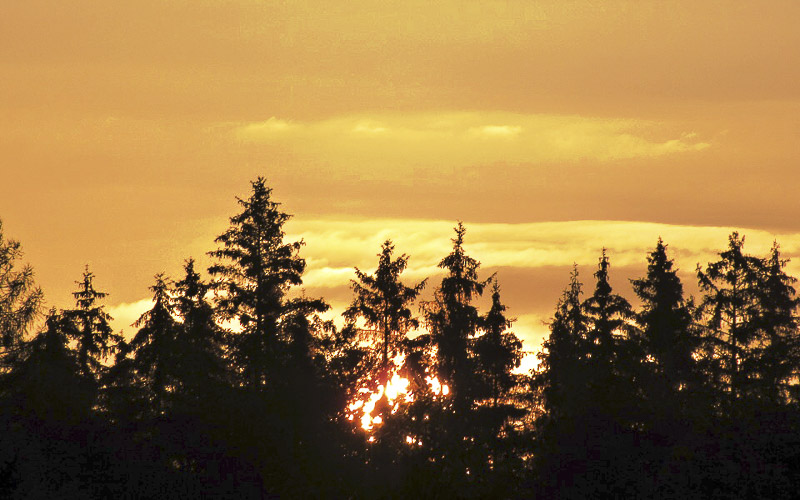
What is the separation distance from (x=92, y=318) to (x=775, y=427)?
1522 inches

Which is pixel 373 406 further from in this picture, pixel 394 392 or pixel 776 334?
pixel 776 334

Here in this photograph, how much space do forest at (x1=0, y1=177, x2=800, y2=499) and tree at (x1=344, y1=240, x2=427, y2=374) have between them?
13 cm

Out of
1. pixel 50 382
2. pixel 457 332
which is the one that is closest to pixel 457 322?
pixel 457 332

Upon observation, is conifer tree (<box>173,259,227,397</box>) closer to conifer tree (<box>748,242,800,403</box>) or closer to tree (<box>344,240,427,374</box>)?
tree (<box>344,240,427,374</box>)

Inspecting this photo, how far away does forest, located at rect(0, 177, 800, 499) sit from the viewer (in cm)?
4969

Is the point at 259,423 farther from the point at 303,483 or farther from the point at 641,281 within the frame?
the point at 641,281

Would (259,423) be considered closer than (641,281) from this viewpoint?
Yes

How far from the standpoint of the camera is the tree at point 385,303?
226 feet

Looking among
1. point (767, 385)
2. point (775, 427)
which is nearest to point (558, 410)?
point (775, 427)

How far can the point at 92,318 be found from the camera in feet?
237

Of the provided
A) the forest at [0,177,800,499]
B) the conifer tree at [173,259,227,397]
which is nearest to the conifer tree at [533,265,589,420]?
the forest at [0,177,800,499]

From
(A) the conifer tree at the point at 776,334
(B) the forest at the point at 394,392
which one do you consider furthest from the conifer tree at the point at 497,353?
(A) the conifer tree at the point at 776,334

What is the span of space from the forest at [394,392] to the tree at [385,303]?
13 centimetres

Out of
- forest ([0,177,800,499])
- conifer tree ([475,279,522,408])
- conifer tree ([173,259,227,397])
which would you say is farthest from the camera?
conifer tree ([475,279,522,408])
